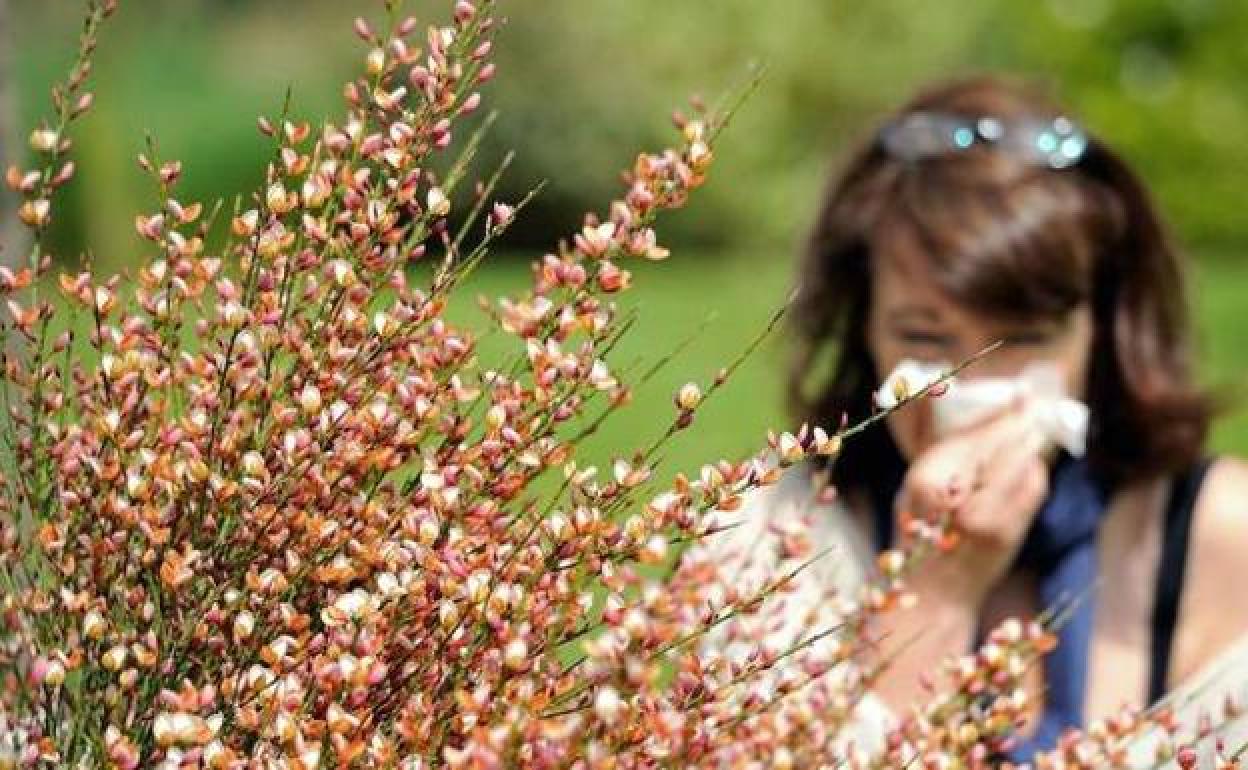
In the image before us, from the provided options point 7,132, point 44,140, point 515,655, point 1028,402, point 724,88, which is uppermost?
point 724,88

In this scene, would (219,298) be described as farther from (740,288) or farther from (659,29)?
(659,29)

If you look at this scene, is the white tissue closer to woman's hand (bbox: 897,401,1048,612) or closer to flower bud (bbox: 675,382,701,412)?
woman's hand (bbox: 897,401,1048,612)

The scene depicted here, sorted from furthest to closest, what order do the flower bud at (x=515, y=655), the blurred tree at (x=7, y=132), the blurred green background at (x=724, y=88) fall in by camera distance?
the blurred green background at (x=724, y=88) → the blurred tree at (x=7, y=132) → the flower bud at (x=515, y=655)

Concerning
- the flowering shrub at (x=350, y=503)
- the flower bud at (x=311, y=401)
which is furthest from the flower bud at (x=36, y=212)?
the flower bud at (x=311, y=401)

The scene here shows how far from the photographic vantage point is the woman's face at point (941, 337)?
2715 millimetres

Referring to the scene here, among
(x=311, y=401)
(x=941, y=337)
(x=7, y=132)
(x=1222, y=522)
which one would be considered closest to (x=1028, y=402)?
(x=941, y=337)

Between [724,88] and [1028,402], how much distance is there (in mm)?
14317

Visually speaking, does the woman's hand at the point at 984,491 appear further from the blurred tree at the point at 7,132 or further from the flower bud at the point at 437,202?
the blurred tree at the point at 7,132

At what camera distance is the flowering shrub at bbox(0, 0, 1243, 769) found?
1374 mm

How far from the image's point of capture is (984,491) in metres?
2.63

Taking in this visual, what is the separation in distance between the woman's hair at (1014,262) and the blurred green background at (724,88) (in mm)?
11449

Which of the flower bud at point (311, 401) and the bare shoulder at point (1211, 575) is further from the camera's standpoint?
the bare shoulder at point (1211, 575)

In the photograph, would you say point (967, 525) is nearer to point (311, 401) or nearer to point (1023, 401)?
point (1023, 401)

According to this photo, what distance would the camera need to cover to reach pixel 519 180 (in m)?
A: 17.7
